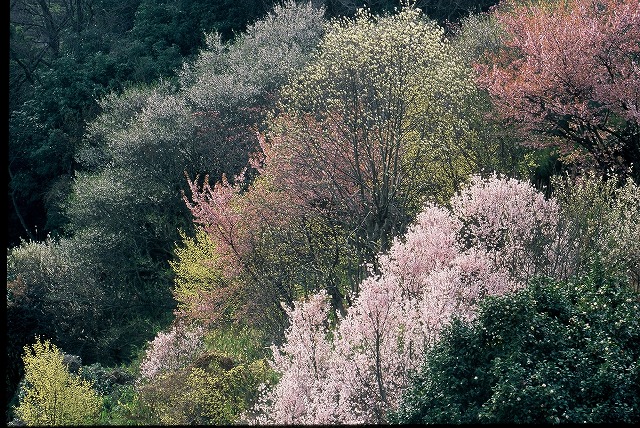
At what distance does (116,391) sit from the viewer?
88.9 ft

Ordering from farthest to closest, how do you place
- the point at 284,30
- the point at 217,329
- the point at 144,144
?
the point at 284,30 → the point at 144,144 → the point at 217,329

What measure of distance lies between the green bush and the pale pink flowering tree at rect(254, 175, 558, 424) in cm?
124

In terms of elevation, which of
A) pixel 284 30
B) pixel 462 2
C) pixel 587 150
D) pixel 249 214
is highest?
pixel 462 2

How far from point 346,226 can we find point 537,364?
11659mm

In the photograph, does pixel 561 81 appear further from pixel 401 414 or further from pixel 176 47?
→ pixel 176 47

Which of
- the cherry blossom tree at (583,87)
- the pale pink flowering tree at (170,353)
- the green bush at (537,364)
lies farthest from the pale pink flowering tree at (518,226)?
the pale pink flowering tree at (170,353)

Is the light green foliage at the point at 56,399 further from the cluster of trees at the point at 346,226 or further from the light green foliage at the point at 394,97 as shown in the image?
the light green foliage at the point at 394,97

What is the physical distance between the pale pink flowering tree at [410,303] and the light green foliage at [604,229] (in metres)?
0.60

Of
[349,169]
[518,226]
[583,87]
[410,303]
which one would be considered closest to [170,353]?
[349,169]

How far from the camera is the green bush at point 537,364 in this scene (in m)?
15.2

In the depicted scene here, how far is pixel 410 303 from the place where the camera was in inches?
762

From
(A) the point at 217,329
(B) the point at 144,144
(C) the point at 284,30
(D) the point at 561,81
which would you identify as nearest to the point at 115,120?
(B) the point at 144,144

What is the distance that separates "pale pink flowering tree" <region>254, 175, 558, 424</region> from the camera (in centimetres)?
1784

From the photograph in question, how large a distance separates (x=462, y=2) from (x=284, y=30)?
939 centimetres
